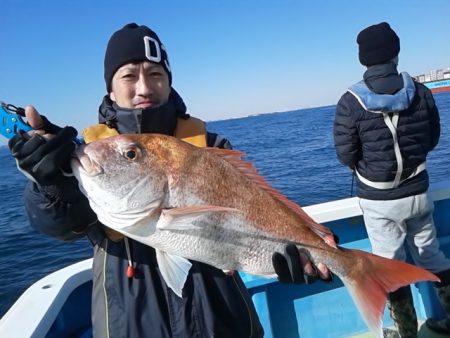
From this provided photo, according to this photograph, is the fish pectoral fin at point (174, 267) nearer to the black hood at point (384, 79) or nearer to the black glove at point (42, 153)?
the black glove at point (42, 153)

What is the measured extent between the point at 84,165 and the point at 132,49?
84cm

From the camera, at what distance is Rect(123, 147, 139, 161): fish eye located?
1708mm

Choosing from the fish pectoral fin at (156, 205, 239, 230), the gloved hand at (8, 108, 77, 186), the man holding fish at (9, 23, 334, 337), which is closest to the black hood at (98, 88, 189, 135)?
the man holding fish at (9, 23, 334, 337)

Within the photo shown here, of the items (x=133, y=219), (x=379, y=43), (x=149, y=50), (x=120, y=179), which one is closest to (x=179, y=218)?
(x=133, y=219)

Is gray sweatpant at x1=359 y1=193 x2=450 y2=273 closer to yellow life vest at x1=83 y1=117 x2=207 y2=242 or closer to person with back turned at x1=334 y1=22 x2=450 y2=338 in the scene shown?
person with back turned at x1=334 y1=22 x2=450 y2=338

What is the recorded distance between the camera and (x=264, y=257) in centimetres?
185

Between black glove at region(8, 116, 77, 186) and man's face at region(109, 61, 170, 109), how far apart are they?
1.82 ft

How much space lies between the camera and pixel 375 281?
6.55 ft

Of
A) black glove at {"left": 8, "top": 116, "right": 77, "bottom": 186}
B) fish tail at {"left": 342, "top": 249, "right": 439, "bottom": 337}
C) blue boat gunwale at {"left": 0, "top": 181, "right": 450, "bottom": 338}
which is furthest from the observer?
blue boat gunwale at {"left": 0, "top": 181, "right": 450, "bottom": 338}

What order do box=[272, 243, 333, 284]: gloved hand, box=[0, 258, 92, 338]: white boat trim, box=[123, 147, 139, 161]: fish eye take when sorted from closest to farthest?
box=[123, 147, 139, 161]: fish eye, box=[272, 243, 333, 284]: gloved hand, box=[0, 258, 92, 338]: white boat trim

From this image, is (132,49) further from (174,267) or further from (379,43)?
(379,43)

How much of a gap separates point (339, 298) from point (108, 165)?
3.13 meters

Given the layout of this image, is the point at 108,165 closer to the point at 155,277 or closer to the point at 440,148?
the point at 155,277

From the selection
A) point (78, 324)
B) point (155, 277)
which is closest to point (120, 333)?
Answer: point (155, 277)
